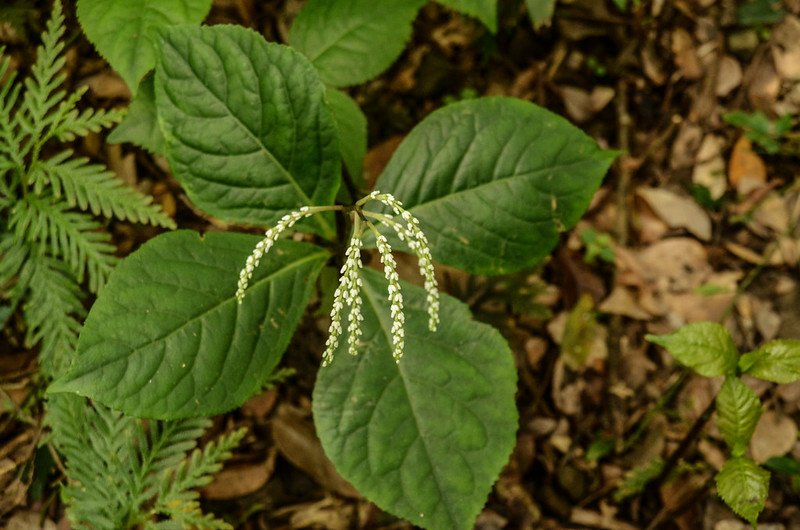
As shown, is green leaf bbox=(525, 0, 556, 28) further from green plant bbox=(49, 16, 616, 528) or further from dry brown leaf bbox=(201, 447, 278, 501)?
dry brown leaf bbox=(201, 447, 278, 501)

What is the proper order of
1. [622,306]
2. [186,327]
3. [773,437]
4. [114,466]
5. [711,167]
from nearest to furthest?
1. [186,327]
2. [114,466]
3. [773,437]
4. [622,306]
5. [711,167]

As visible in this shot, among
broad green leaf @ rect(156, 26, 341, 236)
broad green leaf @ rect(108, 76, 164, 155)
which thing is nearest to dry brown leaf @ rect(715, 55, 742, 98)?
broad green leaf @ rect(156, 26, 341, 236)

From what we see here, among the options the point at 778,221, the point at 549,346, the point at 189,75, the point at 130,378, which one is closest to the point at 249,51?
the point at 189,75

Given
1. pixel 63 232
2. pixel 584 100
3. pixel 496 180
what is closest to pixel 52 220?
pixel 63 232

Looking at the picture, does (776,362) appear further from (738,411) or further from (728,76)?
(728,76)

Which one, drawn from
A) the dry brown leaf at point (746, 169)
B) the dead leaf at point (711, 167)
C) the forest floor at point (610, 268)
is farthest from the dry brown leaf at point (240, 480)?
the dry brown leaf at point (746, 169)

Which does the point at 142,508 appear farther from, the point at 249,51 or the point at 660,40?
the point at 660,40
